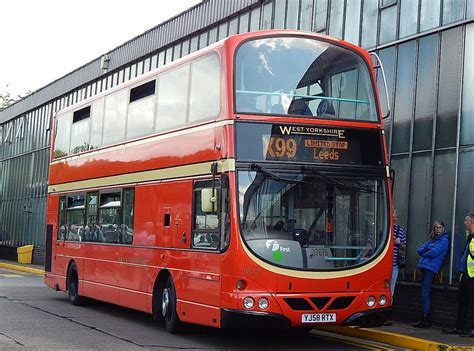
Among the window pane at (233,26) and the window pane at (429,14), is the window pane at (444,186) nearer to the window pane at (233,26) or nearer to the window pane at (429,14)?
the window pane at (429,14)

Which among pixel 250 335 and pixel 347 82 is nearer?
pixel 347 82

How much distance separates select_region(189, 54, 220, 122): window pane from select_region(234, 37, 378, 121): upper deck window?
48 centimetres

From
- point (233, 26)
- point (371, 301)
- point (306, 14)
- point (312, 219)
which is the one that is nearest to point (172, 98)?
point (312, 219)

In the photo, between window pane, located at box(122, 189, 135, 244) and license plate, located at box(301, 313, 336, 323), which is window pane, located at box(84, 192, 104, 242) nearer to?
window pane, located at box(122, 189, 135, 244)

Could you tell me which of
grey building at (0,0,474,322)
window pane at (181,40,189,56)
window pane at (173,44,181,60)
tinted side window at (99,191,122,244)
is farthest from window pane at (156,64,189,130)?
window pane at (173,44,181,60)

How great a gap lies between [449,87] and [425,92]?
0.64 meters

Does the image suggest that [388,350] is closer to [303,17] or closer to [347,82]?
[347,82]

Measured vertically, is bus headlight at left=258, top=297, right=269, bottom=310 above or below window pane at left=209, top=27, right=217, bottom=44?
below

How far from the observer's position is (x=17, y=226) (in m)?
40.7

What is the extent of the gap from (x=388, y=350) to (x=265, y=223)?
254 centimetres

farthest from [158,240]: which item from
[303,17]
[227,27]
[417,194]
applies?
[227,27]

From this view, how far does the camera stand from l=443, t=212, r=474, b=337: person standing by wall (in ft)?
37.8

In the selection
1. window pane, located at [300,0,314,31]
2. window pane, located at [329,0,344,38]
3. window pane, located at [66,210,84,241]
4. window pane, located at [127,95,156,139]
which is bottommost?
window pane, located at [66,210,84,241]

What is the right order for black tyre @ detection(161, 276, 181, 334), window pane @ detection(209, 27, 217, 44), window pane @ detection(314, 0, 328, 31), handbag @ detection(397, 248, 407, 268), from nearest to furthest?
black tyre @ detection(161, 276, 181, 334) < handbag @ detection(397, 248, 407, 268) < window pane @ detection(314, 0, 328, 31) < window pane @ detection(209, 27, 217, 44)
